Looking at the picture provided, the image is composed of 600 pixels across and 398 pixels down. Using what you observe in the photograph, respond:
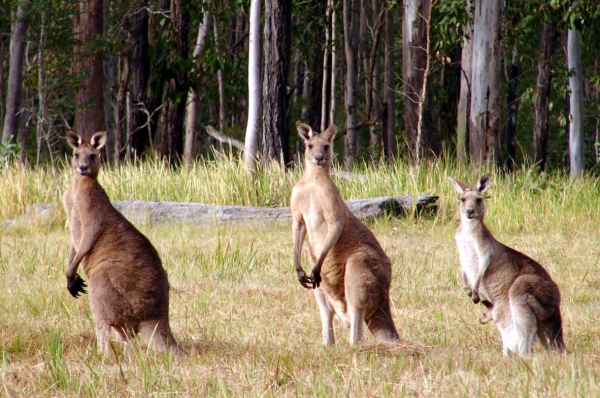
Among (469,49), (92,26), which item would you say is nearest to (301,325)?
(469,49)

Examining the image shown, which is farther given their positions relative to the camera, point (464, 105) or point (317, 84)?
point (317, 84)

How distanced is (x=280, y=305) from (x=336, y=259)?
1331 millimetres

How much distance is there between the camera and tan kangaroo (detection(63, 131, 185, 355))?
13.7 feet

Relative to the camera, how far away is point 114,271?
4281mm

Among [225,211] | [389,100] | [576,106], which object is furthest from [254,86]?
[576,106]

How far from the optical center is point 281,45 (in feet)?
40.3

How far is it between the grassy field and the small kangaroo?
19 cm

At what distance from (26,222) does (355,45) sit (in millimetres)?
12095

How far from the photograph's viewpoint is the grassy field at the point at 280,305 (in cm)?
377

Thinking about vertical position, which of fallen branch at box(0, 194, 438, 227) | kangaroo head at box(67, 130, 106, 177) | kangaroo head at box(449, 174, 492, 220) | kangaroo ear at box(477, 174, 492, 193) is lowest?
fallen branch at box(0, 194, 438, 227)

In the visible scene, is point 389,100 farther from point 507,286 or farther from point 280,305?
point 507,286

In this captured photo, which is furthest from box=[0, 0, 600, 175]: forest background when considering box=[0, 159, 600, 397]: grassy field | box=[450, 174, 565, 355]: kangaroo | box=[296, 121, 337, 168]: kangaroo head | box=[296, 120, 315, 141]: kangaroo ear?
box=[450, 174, 565, 355]: kangaroo

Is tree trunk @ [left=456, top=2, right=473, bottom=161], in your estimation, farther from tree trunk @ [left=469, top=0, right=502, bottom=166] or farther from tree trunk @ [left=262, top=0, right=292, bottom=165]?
tree trunk @ [left=262, top=0, right=292, bottom=165]

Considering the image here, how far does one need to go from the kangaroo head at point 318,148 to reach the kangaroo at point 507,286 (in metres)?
0.92
